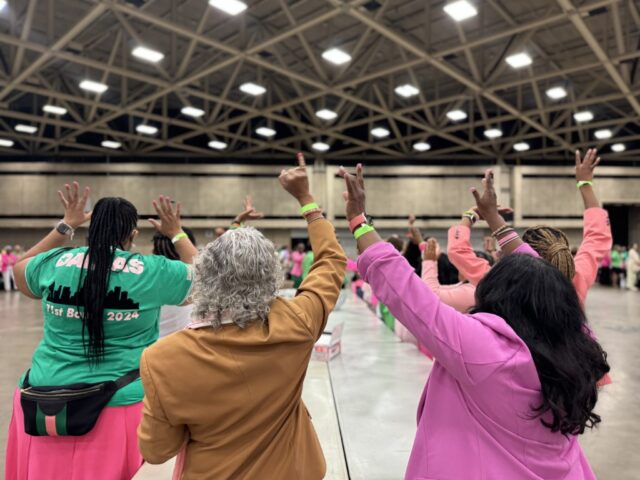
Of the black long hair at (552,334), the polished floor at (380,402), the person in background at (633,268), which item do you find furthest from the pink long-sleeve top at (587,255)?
the person in background at (633,268)

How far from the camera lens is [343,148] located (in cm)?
2281

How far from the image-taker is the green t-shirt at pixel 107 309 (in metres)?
1.79

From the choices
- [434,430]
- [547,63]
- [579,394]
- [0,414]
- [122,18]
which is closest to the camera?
[579,394]

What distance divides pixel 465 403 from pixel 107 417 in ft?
4.59

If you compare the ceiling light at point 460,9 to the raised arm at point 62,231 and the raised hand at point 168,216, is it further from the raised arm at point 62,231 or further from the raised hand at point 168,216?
the raised arm at point 62,231

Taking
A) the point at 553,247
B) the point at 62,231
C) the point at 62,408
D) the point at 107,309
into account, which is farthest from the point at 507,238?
the point at 62,231

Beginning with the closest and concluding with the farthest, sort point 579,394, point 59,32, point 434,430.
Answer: point 579,394, point 434,430, point 59,32

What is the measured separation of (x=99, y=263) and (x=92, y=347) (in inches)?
13.5

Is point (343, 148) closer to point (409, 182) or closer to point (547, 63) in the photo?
point (409, 182)

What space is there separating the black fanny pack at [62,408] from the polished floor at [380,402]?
1.56m

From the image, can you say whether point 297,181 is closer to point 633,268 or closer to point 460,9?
point 460,9

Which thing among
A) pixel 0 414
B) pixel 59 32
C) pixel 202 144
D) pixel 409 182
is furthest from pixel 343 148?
pixel 0 414

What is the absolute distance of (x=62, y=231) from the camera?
6.78 feet

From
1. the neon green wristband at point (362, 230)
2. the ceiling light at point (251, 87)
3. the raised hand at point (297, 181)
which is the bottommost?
the neon green wristband at point (362, 230)
